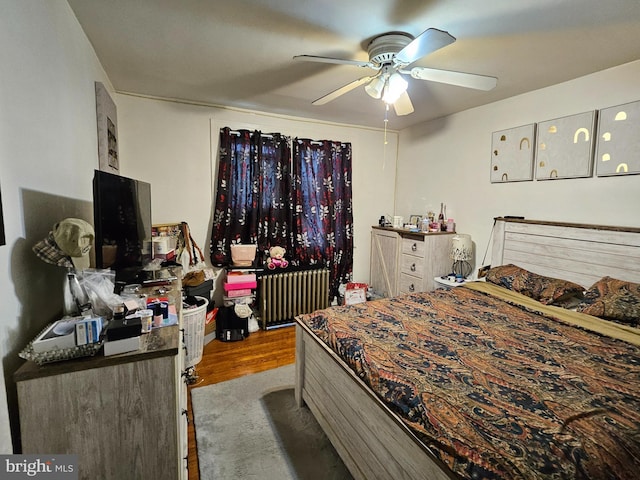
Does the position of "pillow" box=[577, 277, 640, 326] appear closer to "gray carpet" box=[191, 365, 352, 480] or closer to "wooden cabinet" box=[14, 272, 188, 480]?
"gray carpet" box=[191, 365, 352, 480]

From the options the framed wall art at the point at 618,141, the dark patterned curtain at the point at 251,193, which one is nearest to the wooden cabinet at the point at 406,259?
the dark patterned curtain at the point at 251,193

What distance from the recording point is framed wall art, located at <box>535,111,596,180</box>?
2.40 metres

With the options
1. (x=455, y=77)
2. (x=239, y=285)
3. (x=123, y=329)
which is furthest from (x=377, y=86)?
(x=239, y=285)

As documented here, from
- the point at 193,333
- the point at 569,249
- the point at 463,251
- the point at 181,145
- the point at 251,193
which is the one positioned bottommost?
the point at 193,333

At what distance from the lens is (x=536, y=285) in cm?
245

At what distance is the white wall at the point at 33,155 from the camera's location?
3.24ft

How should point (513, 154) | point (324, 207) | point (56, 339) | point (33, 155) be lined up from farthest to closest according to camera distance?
point (324, 207) < point (513, 154) < point (33, 155) < point (56, 339)

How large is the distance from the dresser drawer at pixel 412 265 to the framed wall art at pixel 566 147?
4.45 feet

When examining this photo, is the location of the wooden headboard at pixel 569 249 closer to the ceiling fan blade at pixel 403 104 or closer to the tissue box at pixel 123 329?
the ceiling fan blade at pixel 403 104

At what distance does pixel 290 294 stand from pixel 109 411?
8.18 ft

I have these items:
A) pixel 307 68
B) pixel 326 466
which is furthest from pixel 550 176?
pixel 326 466

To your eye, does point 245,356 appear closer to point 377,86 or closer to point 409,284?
point 409,284

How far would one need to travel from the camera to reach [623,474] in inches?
36.1

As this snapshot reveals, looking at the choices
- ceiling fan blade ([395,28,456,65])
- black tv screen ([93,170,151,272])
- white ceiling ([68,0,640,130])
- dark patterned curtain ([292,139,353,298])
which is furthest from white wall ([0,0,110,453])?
dark patterned curtain ([292,139,353,298])
